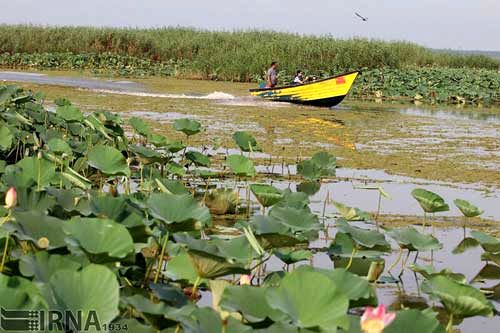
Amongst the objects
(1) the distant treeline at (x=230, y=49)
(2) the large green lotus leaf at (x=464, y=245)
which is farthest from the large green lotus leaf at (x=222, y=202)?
(1) the distant treeline at (x=230, y=49)

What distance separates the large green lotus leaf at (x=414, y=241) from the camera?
10.6ft

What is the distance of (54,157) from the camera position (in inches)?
173

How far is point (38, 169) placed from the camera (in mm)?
3379

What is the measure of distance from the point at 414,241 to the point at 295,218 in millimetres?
517

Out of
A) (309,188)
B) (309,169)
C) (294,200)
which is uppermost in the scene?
(294,200)

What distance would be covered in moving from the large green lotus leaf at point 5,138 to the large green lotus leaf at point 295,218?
69.4 inches

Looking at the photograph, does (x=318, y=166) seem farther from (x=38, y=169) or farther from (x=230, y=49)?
(x=230, y=49)

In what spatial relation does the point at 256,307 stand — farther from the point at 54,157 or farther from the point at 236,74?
the point at 236,74

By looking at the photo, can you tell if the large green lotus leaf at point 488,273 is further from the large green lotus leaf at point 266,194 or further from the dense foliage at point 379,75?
the dense foliage at point 379,75

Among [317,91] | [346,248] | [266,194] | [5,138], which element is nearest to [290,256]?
[346,248]

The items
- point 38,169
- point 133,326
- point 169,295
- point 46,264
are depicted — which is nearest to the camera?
point 133,326

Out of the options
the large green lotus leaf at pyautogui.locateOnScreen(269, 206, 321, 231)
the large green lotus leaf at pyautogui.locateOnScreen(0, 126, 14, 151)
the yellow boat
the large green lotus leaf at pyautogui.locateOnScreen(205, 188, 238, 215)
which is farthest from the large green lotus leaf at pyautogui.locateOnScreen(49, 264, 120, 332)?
the yellow boat

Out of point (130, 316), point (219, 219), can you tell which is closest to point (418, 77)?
point (219, 219)

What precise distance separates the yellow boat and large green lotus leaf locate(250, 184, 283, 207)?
10.0m
